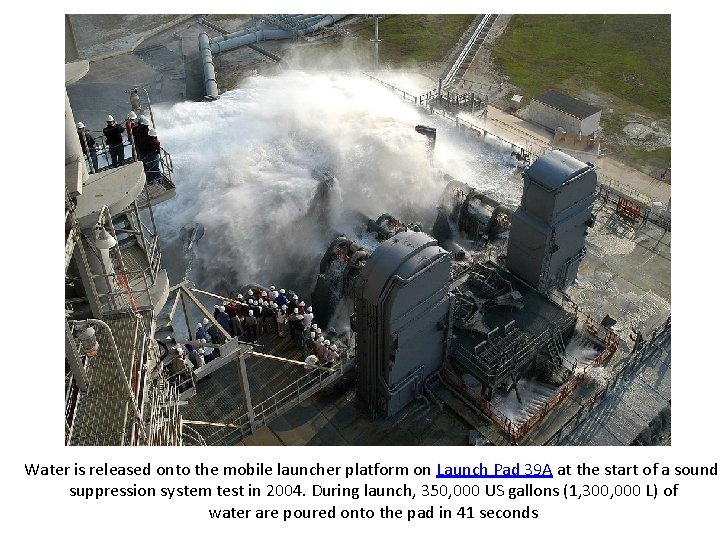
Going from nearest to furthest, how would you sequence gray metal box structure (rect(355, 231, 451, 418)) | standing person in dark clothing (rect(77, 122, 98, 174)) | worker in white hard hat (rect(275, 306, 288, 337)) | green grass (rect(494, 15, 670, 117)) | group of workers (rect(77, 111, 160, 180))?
1. gray metal box structure (rect(355, 231, 451, 418))
2. standing person in dark clothing (rect(77, 122, 98, 174))
3. group of workers (rect(77, 111, 160, 180))
4. worker in white hard hat (rect(275, 306, 288, 337))
5. green grass (rect(494, 15, 670, 117))

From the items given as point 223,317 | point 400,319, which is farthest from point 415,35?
point 400,319

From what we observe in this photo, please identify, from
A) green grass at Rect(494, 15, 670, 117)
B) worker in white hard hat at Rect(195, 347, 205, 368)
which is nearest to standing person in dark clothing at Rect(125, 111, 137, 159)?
worker in white hard hat at Rect(195, 347, 205, 368)

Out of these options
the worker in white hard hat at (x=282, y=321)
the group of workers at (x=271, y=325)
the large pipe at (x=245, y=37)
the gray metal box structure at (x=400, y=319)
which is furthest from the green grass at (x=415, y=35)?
the gray metal box structure at (x=400, y=319)

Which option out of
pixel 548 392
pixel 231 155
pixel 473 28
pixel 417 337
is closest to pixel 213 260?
pixel 231 155

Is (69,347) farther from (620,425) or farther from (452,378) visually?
(620,425)

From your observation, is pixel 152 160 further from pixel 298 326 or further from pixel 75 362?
pixel 75 362

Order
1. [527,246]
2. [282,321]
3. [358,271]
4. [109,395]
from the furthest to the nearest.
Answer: [358,271] → [527,246] → [282,321] → [109,395]

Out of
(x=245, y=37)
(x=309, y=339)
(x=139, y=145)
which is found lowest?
(x=245, y=37)

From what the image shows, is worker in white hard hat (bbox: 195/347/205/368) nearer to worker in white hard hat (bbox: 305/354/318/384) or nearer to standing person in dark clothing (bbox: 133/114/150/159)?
worker in white hard hat (bbox: 305/354/318/384)
